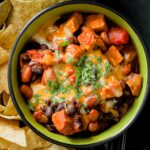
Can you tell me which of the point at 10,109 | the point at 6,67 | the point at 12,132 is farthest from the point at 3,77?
the point at 12,132

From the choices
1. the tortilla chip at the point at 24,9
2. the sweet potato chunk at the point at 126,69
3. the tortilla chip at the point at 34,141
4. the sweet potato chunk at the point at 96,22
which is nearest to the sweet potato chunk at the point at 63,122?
the tortilla chip at the point at 34,141

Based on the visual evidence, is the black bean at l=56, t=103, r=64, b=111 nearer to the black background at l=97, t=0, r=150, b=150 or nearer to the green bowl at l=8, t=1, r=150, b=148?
the green bowl at l=8, t=1, r=150, b=148

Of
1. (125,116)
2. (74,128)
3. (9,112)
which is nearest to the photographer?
(74,128)

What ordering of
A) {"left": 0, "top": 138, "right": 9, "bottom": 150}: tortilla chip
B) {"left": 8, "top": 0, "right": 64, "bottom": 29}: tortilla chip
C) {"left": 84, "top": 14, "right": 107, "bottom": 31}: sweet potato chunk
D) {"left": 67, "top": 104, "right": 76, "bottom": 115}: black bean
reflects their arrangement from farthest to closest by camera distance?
1. {"left": 0, "top": 138, "right": 9, "bottom": 150}: tortilla chip
2. {"left": 8, "top": 0, "right": 64, "bottom": 29}: tortilla chip
3. {"left": 84, "top": 14, "right": 107, "bottom": 31}: sweet potato chunk
4. {"left": 67, "top": 104, "right": 76, "bottom": 115}: black bean

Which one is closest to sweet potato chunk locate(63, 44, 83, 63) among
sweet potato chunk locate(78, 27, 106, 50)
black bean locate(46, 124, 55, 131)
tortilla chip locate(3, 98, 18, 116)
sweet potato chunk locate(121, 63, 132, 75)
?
sweet potato chunk locate(78, 27, 106, 50)

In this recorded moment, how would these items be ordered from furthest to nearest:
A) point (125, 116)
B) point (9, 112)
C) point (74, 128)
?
point (9, 112), point (125, 116), point (74, 128)

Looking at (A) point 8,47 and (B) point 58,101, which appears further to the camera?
(A) point 8,47

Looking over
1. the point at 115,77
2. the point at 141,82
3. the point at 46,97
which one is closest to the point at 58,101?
the point at 46,97

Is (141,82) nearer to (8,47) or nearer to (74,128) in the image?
(74,128)
